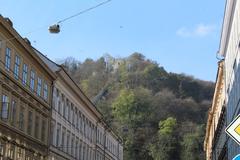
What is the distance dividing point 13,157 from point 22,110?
399cm

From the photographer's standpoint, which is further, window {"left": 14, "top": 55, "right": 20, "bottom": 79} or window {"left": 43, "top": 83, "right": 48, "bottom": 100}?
window {"left": 43, "top": 83, "right": 48, "bottom": 100}

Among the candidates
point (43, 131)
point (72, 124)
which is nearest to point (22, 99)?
point (43, 131)

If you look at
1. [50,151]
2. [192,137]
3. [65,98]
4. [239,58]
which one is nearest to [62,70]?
[65,98]

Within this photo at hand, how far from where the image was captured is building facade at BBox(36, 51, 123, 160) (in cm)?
4716

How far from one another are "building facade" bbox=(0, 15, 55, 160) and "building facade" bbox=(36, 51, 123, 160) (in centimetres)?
249

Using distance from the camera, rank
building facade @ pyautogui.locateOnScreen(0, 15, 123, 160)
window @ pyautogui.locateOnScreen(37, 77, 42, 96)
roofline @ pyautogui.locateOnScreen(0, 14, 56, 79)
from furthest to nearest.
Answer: window @ pyautogui.locateOnScreen(37, 77, 42, 96) → building facade @ pyautogui.locateOnScreen(0, 15, 123, 160) → roofline @ pyautogui.locateOnScreen(0, 14, 56, 79)

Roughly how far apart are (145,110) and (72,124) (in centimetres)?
8497

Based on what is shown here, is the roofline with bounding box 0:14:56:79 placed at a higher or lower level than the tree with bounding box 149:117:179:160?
lower

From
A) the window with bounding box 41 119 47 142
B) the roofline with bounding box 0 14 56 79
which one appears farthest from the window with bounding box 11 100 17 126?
the window with bounding box 41 119 47 142

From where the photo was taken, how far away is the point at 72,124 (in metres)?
53.4

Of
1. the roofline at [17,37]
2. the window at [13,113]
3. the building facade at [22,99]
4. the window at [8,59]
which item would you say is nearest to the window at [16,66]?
the building facade at [22,99]

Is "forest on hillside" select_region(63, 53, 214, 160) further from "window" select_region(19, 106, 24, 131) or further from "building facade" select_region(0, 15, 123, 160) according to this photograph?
"window" select_region(19, 106, 24, 131)

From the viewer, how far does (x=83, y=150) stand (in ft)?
195

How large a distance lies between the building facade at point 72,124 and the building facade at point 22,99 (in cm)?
249
